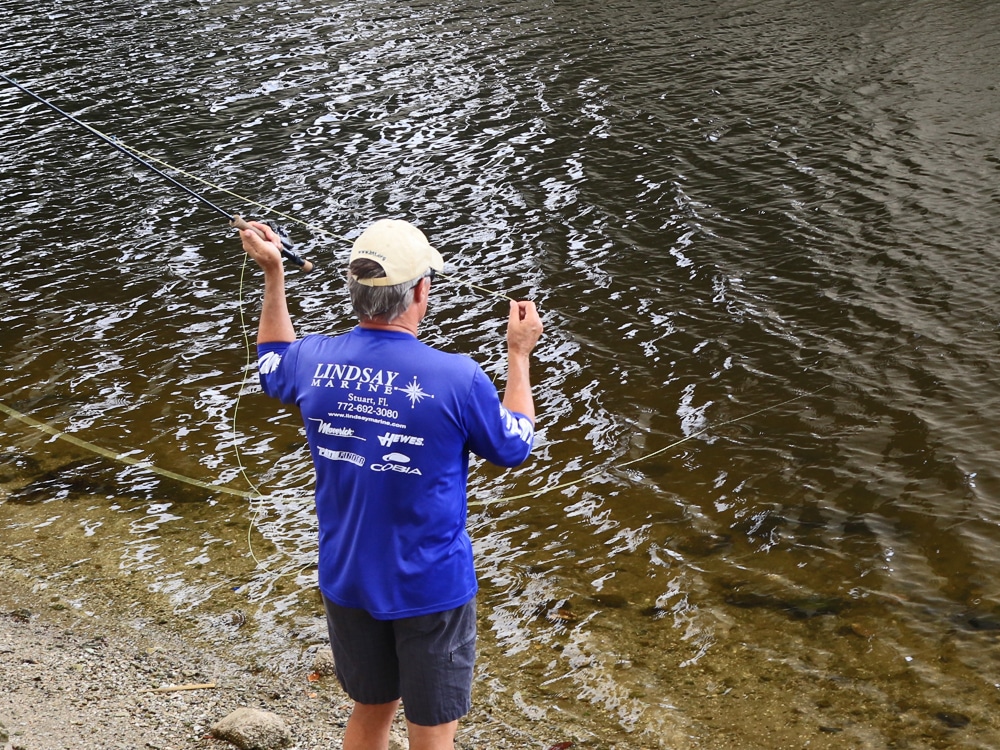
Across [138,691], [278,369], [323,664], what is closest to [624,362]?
[323,664]

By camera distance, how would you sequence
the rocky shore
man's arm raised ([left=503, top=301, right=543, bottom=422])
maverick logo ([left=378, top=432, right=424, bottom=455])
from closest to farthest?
maverick logo ([left=378, top=432, right=424, bottom=455]), man's arm raised ([left=503, top=301, right=543, bottom=422]), the rocky shore

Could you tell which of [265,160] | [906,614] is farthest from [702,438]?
[265,160]

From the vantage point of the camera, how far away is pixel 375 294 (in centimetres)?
354

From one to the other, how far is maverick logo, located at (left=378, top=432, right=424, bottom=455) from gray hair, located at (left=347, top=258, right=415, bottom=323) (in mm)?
405

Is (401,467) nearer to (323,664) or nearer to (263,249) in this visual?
(263,249)

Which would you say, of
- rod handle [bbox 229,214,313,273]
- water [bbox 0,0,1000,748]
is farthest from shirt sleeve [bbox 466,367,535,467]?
water [bbox 0,0,1000,748]

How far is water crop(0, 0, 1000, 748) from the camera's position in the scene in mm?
6145

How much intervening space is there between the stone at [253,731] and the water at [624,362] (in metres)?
1.13

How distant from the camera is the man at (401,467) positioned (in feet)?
11.4

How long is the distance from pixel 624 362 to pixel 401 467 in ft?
Answer: 21.5

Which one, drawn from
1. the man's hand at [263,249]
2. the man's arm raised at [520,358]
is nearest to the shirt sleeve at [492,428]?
the man's arm raised at [520,358]

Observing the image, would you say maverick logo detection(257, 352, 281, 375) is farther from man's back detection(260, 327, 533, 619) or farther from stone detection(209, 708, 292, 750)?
stone detection(209, 708, 292, 750)

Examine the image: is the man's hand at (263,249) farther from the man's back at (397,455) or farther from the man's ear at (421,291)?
the man's ear at (421,291)

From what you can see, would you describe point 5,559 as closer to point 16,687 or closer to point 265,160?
point 16,687
